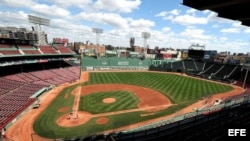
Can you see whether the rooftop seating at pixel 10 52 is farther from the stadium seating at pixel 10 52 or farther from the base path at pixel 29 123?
the base path at pixel 29 123

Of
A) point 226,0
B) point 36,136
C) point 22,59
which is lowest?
point 36,136

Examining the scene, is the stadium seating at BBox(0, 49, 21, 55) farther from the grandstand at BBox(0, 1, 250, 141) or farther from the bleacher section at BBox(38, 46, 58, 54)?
the bleacher section at BBox(38, 46, 58, 54)

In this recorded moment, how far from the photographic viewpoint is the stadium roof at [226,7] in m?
7.51

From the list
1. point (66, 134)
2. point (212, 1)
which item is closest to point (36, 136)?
point (66, 134)

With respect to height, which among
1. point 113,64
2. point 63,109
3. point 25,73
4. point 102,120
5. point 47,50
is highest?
point 47,50

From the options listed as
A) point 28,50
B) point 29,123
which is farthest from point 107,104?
point 28,50

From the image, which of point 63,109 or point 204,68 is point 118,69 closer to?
point 204,68

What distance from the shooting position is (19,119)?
28109 millimetres

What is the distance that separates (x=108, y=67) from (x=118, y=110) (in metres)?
47.1

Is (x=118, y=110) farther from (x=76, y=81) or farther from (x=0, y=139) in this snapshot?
(x=76, y=81)

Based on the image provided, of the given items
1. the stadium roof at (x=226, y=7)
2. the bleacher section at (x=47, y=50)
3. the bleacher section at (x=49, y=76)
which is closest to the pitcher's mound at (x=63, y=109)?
the bleacher section at (x=49, y=76)

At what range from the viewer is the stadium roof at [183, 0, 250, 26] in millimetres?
7510

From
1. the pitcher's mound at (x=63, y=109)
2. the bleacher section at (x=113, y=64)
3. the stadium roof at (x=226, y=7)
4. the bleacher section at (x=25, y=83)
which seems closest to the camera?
the stadium roof at (x=226, y=7)

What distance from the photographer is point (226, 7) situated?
28.5 feet
